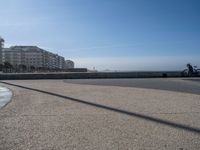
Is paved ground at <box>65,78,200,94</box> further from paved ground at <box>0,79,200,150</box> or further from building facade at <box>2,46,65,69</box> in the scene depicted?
building facade at <box>2,46,65,69</box>

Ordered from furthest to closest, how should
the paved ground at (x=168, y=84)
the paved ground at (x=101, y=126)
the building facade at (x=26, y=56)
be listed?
the building facade at (x=26, y=56)
the paved ground at (x=168, y=84)
the paved ground at (x=101, y=126)

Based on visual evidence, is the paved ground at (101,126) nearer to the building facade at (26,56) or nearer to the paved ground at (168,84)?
the paved ground at (168,84)

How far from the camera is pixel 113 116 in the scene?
10070 millimetres

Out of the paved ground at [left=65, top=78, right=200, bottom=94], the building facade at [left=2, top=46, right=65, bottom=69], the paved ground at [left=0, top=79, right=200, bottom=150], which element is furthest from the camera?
the building facade at [left=2, top=46, right=65, bottom=69]

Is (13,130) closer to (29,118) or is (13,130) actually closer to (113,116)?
(29,118)

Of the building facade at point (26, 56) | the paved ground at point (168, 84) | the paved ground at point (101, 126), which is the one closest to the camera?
the paved ground at point (101, 126)

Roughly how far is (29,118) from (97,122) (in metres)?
2.15

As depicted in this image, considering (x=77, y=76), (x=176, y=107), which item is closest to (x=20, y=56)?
(x=77, y=76)

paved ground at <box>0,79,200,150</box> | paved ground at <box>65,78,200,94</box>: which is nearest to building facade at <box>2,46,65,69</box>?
paved ground at <box>65,78,200,94</box>

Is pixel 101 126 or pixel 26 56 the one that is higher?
pixel 26 56

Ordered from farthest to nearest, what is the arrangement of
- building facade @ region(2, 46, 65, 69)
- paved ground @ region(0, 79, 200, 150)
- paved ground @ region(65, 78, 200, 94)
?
building facade @ region(2, 46, 65, 69), paved ground @ region(65, 78, 200, 94), paved ground @ region(0, 79, 200, 150)

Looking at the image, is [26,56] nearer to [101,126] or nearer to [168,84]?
[168,84]

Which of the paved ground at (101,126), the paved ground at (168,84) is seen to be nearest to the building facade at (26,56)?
the paved ground at (168,84)

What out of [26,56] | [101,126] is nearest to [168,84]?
[101,126]
